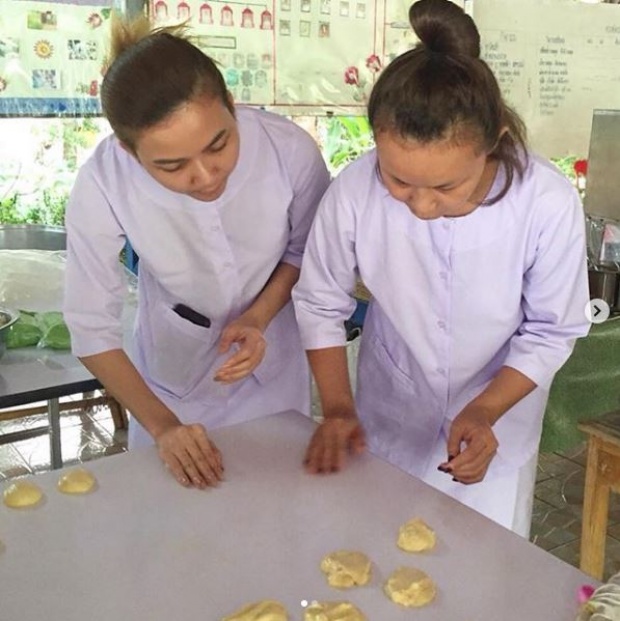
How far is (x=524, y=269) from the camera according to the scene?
120 centimetres

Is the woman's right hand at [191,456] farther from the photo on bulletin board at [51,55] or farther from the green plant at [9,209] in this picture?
the green plant at [9,209]

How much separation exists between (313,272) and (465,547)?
0.50m

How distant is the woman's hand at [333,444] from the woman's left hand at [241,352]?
0.47ft

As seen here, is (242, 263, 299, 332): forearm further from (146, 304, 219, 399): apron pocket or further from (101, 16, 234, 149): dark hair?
(101, 16, 234, 149): dark hair

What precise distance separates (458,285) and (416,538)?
1.38ft

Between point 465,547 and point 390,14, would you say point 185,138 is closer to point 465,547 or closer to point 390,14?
point 465,547

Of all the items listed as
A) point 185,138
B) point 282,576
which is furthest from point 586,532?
point 185,138

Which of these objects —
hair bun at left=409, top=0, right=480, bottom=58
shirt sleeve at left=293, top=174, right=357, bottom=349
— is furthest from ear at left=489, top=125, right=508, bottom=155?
shirt sleeve at left=293, top=174, right=357, bottom=349

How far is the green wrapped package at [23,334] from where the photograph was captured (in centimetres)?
181

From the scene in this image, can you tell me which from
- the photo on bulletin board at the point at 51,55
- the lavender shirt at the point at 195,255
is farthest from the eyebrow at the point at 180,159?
the photo on bulletin board at the point at 51,55

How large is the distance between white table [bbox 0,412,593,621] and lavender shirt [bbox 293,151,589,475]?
0.21 metres

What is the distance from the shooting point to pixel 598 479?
1756 mm

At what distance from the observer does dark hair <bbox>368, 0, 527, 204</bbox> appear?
3.20ft

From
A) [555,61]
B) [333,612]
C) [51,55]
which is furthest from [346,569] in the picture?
[555,61]
